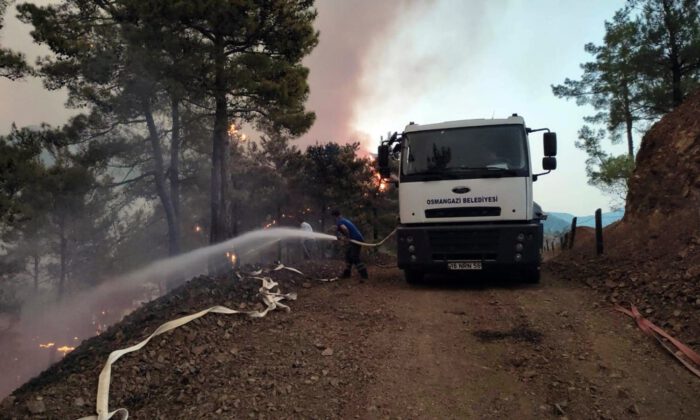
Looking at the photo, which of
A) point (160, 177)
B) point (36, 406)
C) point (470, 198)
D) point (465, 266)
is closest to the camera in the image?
point (36, 406)

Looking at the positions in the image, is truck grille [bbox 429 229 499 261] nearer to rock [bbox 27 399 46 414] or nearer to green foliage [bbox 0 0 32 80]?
rock [bbox 27 399 46 414]

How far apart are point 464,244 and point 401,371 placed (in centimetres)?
445

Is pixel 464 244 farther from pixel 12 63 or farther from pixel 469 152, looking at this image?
pixel 12 63

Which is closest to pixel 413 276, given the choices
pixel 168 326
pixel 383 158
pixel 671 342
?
pixel 383 158

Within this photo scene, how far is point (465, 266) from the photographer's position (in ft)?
30.7

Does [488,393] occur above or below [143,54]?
below

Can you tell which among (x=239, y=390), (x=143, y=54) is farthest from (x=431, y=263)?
(x=143, y=54)

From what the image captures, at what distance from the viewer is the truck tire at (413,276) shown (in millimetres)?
10523

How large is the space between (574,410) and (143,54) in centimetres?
1766

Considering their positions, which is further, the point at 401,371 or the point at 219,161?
the point at 219,161

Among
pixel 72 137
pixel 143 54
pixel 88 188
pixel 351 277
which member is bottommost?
pixel 351 277

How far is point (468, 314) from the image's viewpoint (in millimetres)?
7621

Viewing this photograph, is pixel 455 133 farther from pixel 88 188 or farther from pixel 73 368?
pixel 88 188

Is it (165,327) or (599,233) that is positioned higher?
(599,233)
